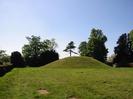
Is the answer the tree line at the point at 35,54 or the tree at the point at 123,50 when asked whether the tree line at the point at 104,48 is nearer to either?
the tree at the point at 123,50

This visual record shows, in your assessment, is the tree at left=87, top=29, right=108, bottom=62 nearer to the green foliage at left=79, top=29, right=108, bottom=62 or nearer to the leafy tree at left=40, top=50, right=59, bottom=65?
the green foliage at left=79, top=29, right=108, bottom=62

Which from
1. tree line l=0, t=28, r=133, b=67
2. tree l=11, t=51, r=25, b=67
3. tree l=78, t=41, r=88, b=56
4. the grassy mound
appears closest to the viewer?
the grassy mound

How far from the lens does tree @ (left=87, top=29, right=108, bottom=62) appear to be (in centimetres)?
9219


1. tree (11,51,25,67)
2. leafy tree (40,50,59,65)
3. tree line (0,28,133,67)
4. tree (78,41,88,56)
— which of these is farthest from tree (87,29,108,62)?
tree (11,51,25,67)

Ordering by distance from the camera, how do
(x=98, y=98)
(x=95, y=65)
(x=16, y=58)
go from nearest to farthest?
(x=98, y=98) < (x=95, y=65) < (x=16, y=58)

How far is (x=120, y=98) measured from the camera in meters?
13.1

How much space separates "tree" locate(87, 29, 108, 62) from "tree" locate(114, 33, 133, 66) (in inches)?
202

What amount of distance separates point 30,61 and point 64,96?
8234cm

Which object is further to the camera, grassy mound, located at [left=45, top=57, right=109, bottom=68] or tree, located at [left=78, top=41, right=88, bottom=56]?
tree, located at [left=78, top=41, right=88, bottom=56]

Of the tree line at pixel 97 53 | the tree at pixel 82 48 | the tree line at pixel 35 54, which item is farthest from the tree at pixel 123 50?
the tree line at pixel 35 54

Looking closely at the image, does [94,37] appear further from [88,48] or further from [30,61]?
Result: [30,61]

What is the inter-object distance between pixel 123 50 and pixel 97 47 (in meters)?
11.0

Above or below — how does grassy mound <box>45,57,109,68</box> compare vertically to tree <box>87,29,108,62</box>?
below

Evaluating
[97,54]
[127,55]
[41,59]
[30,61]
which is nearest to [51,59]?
[41,59]
